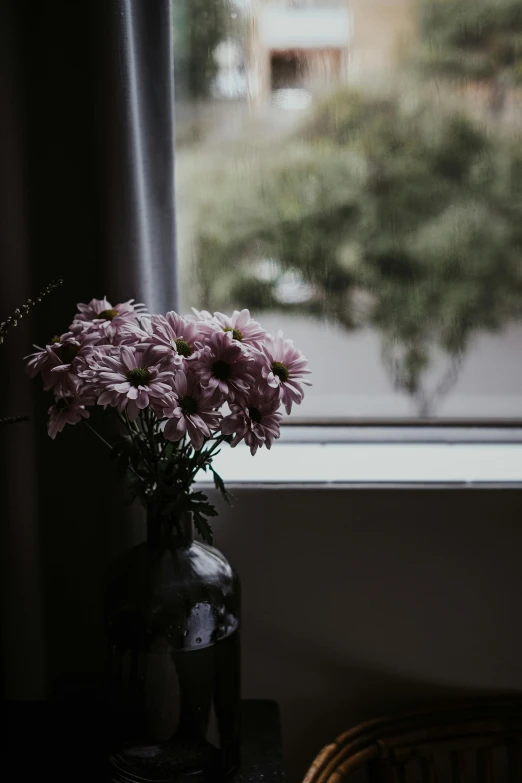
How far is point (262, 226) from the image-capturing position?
1.21 meters

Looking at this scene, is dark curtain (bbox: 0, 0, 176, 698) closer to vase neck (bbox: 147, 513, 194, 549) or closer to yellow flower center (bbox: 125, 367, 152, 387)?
vase neck (bbox: 147, 513, 194, 549)

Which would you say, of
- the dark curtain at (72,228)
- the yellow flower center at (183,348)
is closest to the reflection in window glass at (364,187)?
the dark curtain at (72,228)

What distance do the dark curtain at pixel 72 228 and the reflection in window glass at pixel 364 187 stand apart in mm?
165

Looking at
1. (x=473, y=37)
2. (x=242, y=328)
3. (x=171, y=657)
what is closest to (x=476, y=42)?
(x=473, y=37)

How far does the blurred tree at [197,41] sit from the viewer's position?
1160mm

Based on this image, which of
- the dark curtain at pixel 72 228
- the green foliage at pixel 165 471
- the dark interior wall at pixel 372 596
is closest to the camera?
the green foliage at pixel 165 471

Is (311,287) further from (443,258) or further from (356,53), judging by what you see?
(356,53)

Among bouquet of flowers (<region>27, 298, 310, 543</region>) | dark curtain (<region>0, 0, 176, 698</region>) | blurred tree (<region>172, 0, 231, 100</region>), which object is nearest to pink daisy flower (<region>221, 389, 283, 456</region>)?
bouquet of flowers (<region>27, 298, 310, 543</region>)

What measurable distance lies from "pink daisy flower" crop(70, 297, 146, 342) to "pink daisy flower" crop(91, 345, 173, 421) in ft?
0.18

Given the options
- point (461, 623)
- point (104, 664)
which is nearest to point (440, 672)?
point (461, 623)

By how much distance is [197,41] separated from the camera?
1.17 metres

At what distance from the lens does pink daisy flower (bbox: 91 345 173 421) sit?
2.41ft

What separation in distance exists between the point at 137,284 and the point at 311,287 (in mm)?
341

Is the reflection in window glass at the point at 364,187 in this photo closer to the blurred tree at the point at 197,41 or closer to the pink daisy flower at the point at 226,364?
the blurred tree at the point at 197,41
